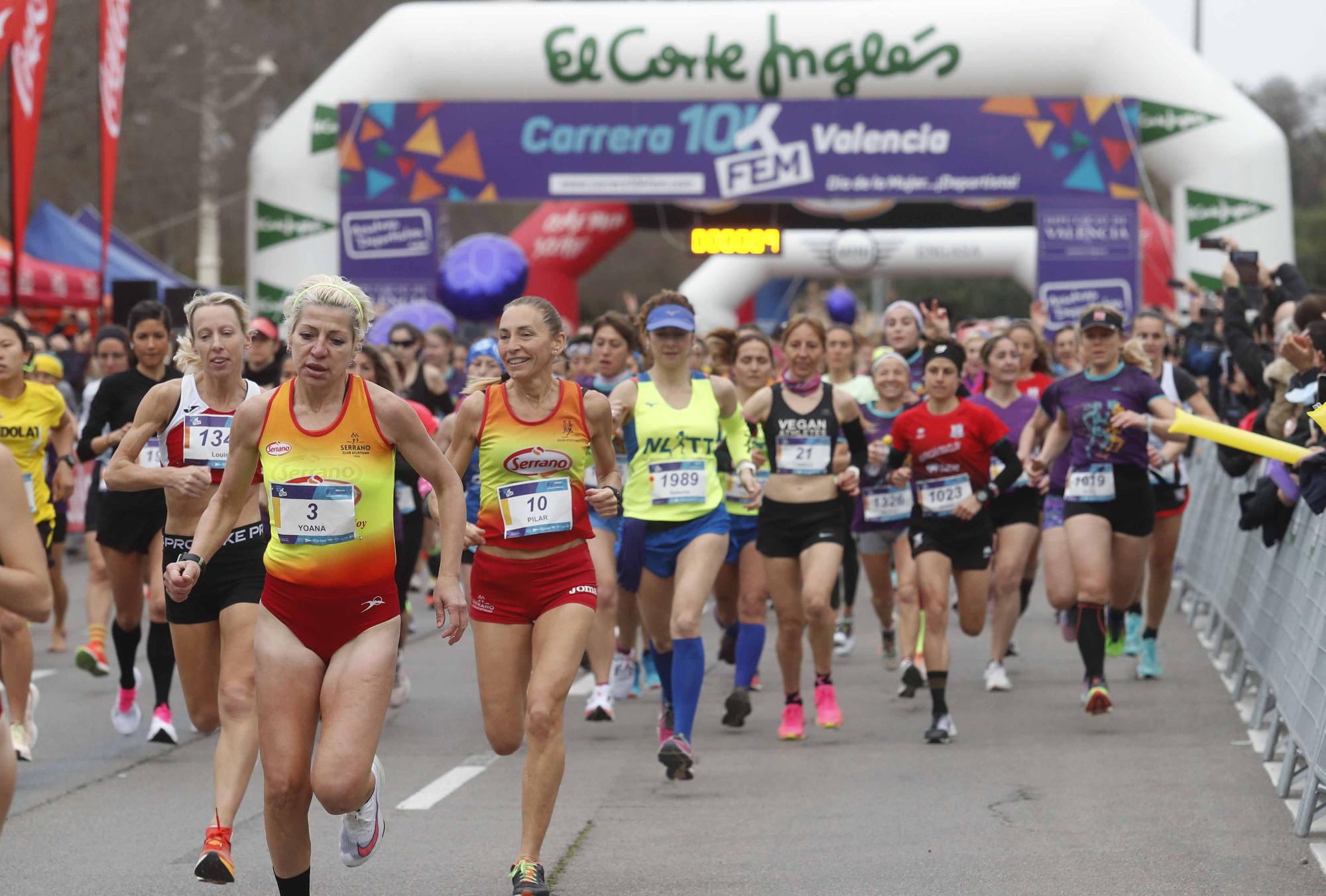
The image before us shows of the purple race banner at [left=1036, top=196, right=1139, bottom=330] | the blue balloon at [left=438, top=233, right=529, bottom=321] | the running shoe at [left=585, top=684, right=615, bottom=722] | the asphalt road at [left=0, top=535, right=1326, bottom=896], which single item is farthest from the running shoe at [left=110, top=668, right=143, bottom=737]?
→ the purple race banner at [left=1036, top=196, right=1139, bottom=330]

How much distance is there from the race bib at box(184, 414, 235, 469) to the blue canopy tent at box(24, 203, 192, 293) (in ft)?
56.2

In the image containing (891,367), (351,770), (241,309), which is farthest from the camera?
(891,367)

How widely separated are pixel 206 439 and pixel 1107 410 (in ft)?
15.0

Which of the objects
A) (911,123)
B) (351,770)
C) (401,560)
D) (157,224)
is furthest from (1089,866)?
(157,224)

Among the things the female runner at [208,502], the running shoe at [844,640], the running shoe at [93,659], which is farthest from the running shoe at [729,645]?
the female runner at [208,502]

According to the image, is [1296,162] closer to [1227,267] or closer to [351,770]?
[1227,267]

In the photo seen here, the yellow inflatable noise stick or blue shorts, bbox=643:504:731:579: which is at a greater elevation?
the yellow inflatable noise stick

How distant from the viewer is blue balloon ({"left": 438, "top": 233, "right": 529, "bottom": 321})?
22.0m

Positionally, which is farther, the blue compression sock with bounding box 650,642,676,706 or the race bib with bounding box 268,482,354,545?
the blue compression sock with bounding box 650,642,676,706

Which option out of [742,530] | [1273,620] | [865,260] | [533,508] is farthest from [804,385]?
[865,260]

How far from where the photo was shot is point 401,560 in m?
10.2

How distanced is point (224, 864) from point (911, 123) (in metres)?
17.7

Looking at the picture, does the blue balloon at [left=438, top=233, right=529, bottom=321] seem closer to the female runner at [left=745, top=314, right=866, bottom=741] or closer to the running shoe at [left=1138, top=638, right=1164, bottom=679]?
the running shoe at [left=1138, top=638, right=1164, bottom=679]

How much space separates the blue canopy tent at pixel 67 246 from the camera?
24.0 meters
